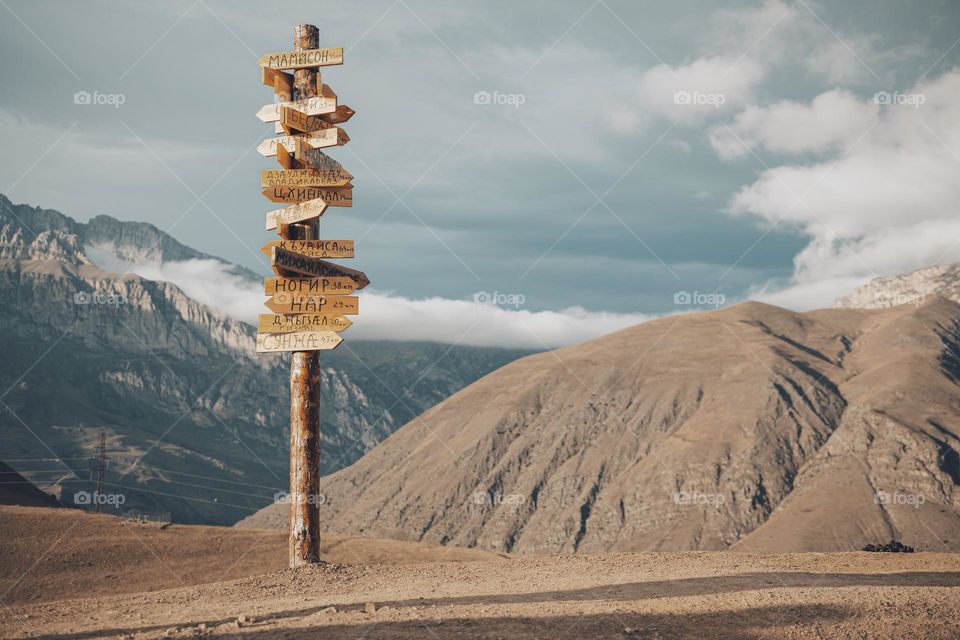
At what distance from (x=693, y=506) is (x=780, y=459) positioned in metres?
17.2

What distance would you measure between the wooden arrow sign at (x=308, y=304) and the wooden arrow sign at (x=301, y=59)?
16.3 ft

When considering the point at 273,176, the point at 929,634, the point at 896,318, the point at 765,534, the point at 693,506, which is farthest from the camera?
the point at 896,318

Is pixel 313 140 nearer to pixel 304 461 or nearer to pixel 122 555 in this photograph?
pixel 304 461

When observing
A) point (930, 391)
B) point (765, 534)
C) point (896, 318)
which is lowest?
point (765, 534)

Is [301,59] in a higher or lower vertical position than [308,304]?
higher

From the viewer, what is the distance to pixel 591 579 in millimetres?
16344

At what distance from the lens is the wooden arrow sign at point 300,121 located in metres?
18.3

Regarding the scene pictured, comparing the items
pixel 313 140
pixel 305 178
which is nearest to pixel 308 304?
pixel 305 178

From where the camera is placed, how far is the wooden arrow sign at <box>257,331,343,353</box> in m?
18.0

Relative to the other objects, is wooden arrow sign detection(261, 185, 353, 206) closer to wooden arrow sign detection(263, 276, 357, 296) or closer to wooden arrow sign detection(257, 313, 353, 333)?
wooden arrow sign detection(263, 276, 357, 296)

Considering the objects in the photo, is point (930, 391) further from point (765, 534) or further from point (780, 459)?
point (765, 534)

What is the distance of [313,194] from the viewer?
18.8 m

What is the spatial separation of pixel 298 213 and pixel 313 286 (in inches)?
63.0

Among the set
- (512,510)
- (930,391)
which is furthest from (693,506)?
(930,391)
